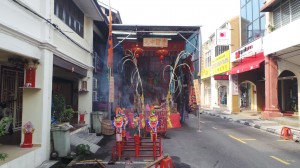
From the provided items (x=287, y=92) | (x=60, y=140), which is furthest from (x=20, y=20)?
(x=287, y=92)

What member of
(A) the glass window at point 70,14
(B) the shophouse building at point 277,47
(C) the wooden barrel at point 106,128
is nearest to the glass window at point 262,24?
(B) the shophouse building at point 277,47

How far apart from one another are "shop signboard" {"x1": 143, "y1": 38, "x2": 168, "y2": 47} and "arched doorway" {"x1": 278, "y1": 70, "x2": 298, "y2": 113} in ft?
38.9

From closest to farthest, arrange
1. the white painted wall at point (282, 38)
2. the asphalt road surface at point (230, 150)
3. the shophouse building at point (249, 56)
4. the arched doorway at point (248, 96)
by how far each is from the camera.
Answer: the asphalt road surface at point (230, 150), the white painted wall at point (282, 38), the shophouse building at point (249, 56), the arched doorway at point (248, 96)

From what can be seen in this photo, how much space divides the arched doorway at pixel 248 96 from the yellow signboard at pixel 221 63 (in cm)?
291

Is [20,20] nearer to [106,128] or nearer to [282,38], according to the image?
[106,128]

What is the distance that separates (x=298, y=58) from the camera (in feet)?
57.5

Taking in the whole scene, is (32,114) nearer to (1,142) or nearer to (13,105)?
(1,142)

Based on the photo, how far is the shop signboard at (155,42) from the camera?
52.5ft

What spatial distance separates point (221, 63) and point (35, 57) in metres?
24.4

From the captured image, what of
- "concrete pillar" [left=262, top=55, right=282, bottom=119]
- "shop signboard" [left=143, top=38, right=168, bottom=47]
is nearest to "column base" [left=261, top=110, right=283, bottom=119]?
"concrete pillar" [left=262, top=55, right=282, bottom=119]

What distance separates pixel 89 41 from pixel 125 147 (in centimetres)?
742

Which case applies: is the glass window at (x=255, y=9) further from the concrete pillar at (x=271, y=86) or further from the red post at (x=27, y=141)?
the red post at (x=27, y=141)

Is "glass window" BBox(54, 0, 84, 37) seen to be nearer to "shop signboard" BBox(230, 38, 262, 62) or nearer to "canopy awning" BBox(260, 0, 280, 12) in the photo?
"canopy awning" BBox(260, 0, 280, 12)

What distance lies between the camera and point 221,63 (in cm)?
2900
